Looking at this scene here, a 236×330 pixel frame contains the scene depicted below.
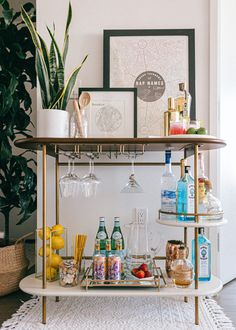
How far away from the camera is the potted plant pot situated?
1602 mm

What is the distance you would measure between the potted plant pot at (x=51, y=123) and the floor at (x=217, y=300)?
0.87m

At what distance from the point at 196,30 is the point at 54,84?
0.87 meters

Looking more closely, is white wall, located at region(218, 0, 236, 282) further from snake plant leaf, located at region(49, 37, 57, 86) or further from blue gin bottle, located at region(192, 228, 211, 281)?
snake plant leaf, located at region(49, 37, 57, 86)

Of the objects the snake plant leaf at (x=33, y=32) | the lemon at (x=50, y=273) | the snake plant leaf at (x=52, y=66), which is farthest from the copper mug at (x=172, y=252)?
the snake plant leaf at (x=33, y=32)

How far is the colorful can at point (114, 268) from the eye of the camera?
151cm

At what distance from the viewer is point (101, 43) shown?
1.94 meters

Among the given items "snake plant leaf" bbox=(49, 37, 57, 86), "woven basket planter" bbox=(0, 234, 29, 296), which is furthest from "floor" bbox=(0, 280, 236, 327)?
"snake plant leaf" bbox=(49, 37, 57, 86)

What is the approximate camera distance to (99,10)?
1942mm

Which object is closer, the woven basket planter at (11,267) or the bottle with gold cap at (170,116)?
the bottle with gold cap at (170,116)

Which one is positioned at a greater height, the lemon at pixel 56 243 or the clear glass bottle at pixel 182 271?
the lemon at pixel 56 243

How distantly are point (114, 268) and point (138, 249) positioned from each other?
0.98ft

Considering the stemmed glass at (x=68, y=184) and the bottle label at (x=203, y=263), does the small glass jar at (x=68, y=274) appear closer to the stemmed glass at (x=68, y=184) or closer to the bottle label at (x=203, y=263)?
the stemmed glass at (x=68, y=184)

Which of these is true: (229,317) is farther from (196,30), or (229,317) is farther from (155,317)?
(196,30)

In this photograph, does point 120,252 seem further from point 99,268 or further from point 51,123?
point 51,123
